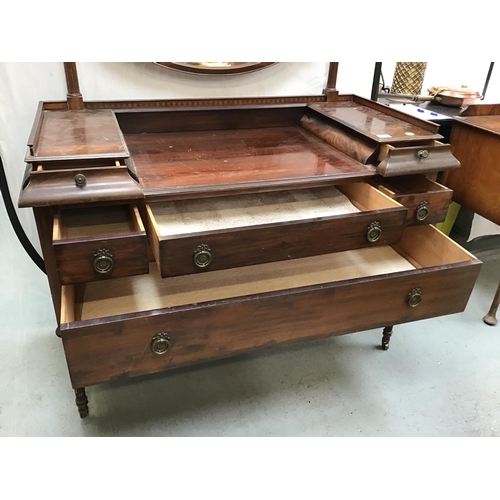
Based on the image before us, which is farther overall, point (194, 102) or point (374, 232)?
point (194, 102)

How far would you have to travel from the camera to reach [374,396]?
49.6 inches

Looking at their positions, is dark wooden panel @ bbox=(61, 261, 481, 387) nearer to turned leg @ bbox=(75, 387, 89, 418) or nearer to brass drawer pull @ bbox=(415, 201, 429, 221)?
brass drawer pull @ bbox=(415, 201, 429, 221)

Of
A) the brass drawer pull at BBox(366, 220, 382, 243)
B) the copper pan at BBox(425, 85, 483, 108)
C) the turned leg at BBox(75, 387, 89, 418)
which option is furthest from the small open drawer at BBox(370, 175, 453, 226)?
the turned leg at BBox(75, 387, 89, 418)

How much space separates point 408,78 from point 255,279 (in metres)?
1.18

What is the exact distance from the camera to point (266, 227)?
899mm

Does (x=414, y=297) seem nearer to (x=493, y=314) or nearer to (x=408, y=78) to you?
(x=493, y=314)

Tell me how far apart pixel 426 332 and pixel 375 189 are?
680mm

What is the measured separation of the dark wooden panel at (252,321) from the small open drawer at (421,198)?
6.4 inches

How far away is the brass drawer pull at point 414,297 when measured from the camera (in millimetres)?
1010

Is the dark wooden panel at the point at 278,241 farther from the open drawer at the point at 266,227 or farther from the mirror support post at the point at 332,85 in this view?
the mirror support post at the point at 332,85

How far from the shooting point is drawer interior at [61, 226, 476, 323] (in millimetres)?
1059

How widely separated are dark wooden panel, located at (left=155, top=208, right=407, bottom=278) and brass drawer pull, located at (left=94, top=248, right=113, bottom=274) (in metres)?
0.10

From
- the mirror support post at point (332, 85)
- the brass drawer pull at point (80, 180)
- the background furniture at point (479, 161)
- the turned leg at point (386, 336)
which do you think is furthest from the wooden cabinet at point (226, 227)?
the background furniture at point (479, 161)

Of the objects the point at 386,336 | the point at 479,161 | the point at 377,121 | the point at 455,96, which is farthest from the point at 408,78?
the point at 386,336
